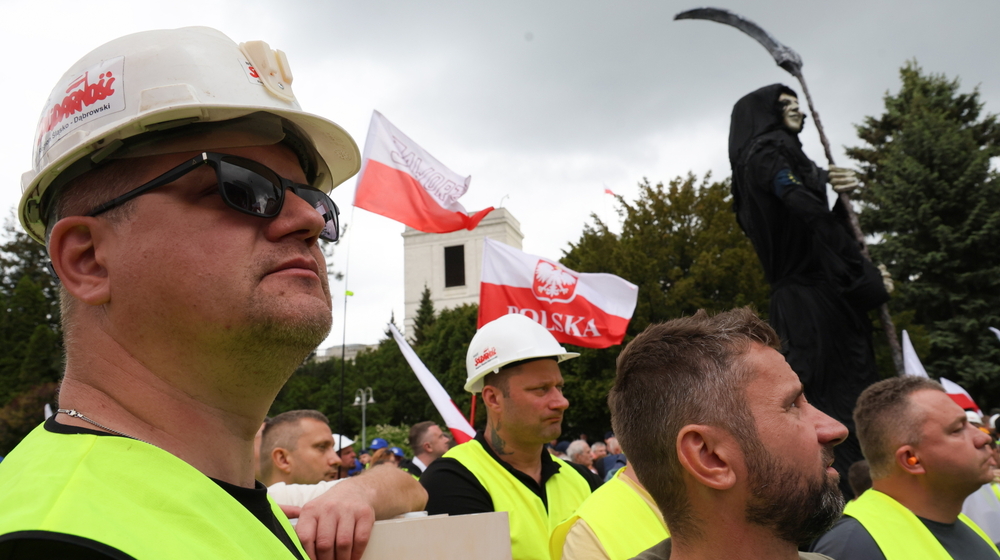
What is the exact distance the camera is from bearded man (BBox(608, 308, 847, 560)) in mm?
2225

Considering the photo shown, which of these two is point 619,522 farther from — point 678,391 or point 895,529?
point 895,529

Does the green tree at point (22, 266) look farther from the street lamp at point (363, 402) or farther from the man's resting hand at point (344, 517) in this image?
the man's resting hand at point (344, 517)

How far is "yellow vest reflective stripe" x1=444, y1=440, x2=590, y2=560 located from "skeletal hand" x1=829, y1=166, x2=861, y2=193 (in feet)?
8.90

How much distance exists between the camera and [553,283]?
8.95 meters

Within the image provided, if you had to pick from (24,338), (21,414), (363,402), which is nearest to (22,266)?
(24,338)

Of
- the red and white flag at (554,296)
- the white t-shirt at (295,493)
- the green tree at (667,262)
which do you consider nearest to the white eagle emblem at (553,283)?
the red and white flag at (554,296)

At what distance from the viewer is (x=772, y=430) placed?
2.29 metres

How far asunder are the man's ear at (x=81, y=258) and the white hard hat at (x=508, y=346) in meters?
3.04

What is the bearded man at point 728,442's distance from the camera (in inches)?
87.6

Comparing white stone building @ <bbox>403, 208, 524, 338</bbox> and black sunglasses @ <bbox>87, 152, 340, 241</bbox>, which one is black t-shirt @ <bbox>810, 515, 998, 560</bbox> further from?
white stone building @ <bbox>403, 208, 524, 338</bbox>

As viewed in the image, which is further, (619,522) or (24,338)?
(24,338)

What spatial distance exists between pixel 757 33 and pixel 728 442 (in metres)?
4.62

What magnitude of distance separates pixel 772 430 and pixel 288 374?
57.0 inches

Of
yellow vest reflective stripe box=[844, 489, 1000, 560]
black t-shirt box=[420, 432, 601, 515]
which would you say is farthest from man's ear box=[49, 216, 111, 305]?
yellow vest reflective stripe box=[844, 489, 1000, 560]
